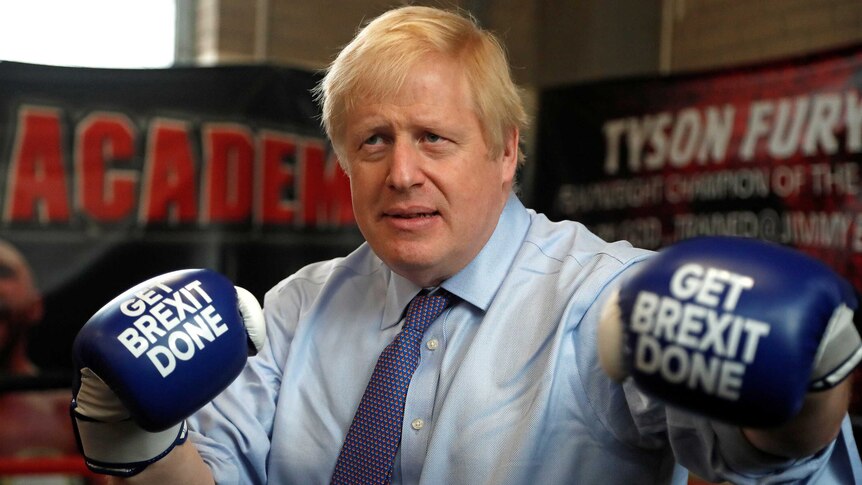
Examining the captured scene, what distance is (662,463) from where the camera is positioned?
1328 millimetres

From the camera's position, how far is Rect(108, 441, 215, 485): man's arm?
1.35 meters

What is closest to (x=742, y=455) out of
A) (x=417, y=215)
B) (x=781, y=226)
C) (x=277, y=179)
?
(x=417, y=215)

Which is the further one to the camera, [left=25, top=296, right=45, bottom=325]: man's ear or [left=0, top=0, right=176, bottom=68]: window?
[left=0, top=0, right=176, bottom=68]: window

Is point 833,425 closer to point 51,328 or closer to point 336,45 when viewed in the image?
point 51,328

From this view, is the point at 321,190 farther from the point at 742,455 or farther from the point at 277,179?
the point at 742,455

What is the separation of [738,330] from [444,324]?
2.06ft

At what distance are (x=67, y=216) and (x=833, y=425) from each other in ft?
7.72

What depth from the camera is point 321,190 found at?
3.26 m

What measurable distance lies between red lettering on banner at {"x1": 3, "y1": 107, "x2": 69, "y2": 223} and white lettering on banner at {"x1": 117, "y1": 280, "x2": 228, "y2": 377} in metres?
1.64

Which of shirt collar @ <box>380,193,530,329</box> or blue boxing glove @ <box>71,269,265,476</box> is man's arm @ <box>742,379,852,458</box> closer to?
shirt collar @ <box>380,193,530,329</box>

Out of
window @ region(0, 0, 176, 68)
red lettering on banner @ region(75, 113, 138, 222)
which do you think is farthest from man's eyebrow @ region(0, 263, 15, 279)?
window @ region(0, 0, 176, 68)

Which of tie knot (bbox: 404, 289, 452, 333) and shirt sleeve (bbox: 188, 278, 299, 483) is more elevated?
tie knot (bbox: 404, 289, 452, 333)

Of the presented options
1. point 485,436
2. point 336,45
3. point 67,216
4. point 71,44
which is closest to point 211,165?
point 67,216

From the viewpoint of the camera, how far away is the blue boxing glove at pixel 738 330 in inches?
36.4
